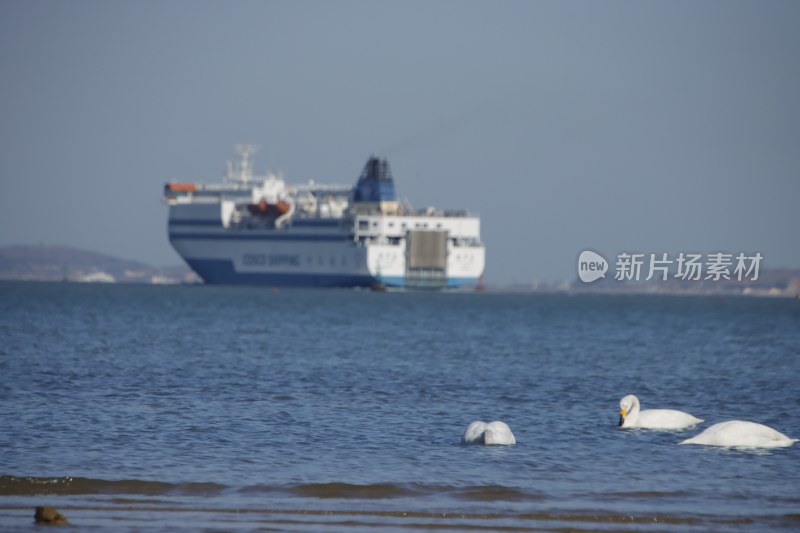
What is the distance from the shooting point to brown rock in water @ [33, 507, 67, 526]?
12.1m

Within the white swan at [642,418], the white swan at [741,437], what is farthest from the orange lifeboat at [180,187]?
the white swan at [741,437]

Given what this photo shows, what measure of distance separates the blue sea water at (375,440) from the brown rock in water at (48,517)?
0.62 ft

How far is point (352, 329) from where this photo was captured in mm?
57938

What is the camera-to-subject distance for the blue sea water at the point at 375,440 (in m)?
13.3

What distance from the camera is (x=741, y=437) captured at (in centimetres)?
1838

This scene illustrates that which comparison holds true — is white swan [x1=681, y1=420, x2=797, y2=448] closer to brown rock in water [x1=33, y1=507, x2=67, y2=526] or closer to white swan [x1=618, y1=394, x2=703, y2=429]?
white swan [x1=618, y1=394, x2=703, y2=429]

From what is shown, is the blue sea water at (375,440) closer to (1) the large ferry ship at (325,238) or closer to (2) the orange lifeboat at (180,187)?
(1) the large ferry ship at (325,238)

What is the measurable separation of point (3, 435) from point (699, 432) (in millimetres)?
10367

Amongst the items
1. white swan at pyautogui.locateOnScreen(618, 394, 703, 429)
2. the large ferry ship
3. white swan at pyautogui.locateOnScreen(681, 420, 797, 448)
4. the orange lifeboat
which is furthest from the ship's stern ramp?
white swan at pyautogui.locateOnScreen(681, 420, 797, 448)

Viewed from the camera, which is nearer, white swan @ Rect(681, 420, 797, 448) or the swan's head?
white swan @ Rect(681, 420, 797, 448)

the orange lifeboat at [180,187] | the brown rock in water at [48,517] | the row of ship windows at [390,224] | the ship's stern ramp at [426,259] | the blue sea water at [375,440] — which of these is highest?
the orange lifeboat at [180,187]

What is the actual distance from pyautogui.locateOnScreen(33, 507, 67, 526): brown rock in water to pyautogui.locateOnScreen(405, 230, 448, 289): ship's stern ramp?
117802mm

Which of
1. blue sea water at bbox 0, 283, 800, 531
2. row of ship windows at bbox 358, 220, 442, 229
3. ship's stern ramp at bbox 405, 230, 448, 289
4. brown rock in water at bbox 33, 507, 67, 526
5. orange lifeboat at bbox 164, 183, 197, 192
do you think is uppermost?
orange lifeboat at bbox 164, 183, 197, 192

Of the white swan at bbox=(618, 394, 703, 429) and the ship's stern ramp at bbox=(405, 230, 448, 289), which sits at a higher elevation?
the ship's stern ramp at bbox=(405, 230, 448, 289)
